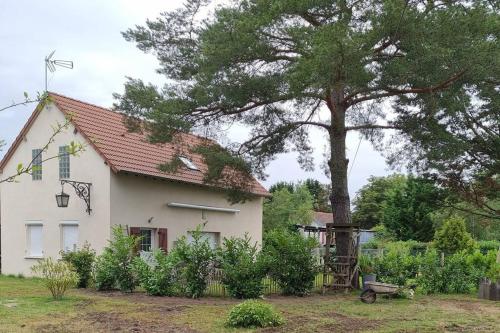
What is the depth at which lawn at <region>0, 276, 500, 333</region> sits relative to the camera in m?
9.77

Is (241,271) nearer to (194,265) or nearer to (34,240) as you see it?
(194,265)

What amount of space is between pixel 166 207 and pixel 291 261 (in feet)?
26.0

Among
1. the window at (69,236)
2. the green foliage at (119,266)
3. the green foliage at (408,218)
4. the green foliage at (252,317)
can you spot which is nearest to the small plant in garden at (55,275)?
the green foliage at (119,266)

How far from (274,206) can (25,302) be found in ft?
107

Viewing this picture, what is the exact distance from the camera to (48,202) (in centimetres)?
2064

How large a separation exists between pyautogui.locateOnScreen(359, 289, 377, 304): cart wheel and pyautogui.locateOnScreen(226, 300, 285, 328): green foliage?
4350 millimetres

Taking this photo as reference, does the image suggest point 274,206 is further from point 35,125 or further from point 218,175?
point 218,175

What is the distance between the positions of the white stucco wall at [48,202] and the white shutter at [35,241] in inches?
8.7

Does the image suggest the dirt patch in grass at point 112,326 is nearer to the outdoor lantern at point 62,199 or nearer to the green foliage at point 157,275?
the green foliage at point 157,275

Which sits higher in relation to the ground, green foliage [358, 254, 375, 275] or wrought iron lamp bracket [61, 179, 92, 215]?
wrought iron lamp bracket [61, 179, 92, 215]

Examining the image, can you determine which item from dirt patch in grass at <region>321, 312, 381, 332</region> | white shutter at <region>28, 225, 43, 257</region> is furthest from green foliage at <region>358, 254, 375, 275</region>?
white shutter at <region>28, 225, 43, 257</region>

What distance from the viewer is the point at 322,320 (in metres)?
10.6

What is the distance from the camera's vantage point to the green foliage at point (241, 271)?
1402 cm

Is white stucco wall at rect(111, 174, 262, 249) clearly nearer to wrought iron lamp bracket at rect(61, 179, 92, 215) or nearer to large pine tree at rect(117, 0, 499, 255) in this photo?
wrought iron lamp bracket at rect(61, 179, 92, 215)
